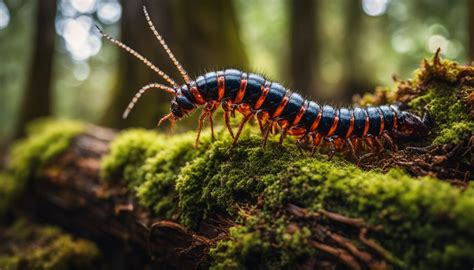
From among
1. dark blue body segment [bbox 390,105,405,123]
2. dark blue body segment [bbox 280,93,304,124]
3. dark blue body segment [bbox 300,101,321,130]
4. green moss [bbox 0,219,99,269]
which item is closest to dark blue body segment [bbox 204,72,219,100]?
dark blue body segment [bbox 280,93,304,124]

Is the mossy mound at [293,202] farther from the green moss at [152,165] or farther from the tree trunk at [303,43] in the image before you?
the tree trunk at [303,43]

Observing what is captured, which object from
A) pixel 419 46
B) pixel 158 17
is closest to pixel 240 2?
→ pixel 419 46

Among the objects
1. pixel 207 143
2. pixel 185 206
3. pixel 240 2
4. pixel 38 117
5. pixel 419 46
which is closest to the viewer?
pixel 185 206

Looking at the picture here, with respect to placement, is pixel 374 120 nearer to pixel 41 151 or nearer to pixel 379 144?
pixel 379 144

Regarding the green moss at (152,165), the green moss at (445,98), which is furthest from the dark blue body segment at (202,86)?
the green moss at (445,98)

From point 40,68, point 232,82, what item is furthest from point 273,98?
point 40,68

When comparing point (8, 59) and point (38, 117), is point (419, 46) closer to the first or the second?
point (38, 117)

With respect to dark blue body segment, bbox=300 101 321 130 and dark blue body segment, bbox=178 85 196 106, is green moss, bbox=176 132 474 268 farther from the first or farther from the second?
dark blue body segment, bbox=178 85 196 106
